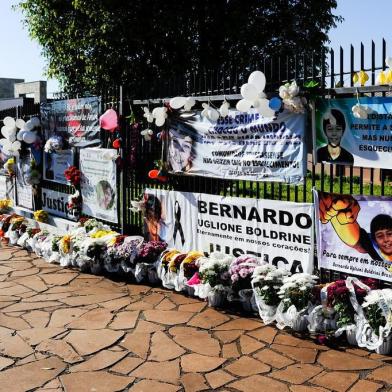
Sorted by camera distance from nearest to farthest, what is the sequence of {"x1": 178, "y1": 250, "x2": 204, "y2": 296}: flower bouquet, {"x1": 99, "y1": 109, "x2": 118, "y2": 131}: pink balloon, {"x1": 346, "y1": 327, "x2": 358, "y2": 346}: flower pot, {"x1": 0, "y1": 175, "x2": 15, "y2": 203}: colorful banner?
{"x1": 346, "y1": 327, "x2": 358, "y2": 346}: flower pot
{"x1": 178, "y1": 250, "x2": 204, "y2": 296}: flower bouquet
{"x1": 99, "y1": 109, "x2": 118, "y2": 131}: pink balloon
{"x1": 0, "y1": 175, "x2": 15, "y2": 203}: colorful banner

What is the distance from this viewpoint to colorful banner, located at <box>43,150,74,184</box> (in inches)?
378

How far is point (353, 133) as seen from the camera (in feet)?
17.1

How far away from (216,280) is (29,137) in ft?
19.7

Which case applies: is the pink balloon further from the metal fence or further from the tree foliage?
the tree foliage

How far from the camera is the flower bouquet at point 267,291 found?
17.8 feet

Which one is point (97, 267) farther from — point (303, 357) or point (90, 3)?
point (90, 3)

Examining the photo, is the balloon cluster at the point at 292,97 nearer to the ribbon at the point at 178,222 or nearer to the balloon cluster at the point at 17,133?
the ribbon at the point at 178,222

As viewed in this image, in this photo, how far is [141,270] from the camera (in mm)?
6996

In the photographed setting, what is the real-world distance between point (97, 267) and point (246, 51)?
14163 mm

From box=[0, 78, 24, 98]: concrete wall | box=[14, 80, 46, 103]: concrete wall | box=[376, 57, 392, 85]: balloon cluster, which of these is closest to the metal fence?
box=[376, 57, 392, 85]: balloon cluster

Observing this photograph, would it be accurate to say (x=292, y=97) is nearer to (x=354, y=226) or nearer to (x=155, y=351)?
(x=354, y=226)

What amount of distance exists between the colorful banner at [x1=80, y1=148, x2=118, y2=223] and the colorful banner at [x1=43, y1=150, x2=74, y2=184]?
51 centimetres

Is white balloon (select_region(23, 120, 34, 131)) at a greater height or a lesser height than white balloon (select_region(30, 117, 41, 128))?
lesser

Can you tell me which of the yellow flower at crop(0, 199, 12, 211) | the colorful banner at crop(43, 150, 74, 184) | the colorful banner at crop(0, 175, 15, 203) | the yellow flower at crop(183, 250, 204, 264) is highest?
the colorful banner at crop(43, 150, 74, 184)
